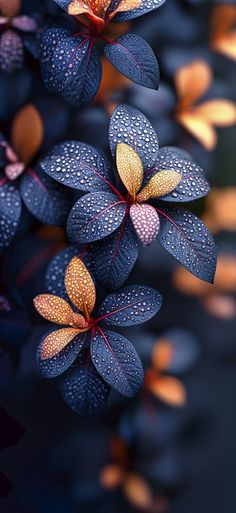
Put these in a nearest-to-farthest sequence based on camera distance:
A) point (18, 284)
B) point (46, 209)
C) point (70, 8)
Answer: point (70, 8) → point (46, 209) → point (18, 284)

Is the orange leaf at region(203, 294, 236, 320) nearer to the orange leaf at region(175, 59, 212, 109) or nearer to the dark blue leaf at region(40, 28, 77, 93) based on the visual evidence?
the orange leaf at region(175, 59, 212, 109)

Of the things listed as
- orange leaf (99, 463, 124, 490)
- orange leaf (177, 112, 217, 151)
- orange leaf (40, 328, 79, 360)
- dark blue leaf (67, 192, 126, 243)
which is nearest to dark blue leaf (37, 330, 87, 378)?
orange leaf (40, 328, 79, 360)

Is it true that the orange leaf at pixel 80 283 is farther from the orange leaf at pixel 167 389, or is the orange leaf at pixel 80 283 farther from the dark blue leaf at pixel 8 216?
the orange leaf at pixel 167 389

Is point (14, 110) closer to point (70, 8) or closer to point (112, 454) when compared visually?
point (70, 8)

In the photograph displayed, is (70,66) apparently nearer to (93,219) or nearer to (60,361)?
(93,219)

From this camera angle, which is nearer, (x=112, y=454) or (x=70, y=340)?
(x=70, y=340)

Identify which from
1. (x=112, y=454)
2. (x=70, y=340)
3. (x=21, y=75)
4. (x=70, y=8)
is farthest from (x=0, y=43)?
(x=112, y=454)

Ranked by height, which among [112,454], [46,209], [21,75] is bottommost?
[112,454]

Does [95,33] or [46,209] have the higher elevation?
[95,33]

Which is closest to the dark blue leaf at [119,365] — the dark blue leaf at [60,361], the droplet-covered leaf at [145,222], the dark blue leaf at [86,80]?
the dark blue leaf at [60,361]
